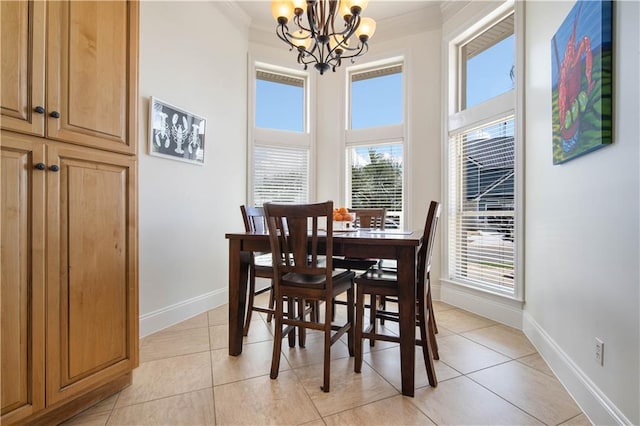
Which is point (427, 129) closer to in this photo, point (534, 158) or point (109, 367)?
point (534, 158)

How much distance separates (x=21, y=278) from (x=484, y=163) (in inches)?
139

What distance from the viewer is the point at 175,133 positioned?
9.17 ft

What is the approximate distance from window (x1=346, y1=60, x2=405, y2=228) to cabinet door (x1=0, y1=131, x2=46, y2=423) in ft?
10.5

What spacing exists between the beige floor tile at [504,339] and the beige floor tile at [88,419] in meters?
2.45

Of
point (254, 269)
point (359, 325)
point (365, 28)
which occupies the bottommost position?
point (359, 325)

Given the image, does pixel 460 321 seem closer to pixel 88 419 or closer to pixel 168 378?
pixel 168 378

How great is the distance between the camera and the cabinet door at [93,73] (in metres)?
1.33

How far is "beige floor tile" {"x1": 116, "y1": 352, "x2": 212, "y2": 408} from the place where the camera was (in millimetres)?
1676

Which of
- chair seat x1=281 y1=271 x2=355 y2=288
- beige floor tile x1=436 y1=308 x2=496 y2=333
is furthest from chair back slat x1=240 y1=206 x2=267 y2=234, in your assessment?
beige floor tile x1=436 y1=308 x2=496 y2=333

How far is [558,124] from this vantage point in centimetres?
193

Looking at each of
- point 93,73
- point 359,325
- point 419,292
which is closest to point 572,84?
point 419,292

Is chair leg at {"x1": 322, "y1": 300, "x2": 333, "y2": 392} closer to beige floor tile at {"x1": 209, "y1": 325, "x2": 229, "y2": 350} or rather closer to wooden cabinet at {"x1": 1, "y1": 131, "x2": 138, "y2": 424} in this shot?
beige floor tile at {"x1": 209, "y1": 325, "x2": 229, "y2": 350}

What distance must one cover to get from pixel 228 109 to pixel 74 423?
3000 millimetres

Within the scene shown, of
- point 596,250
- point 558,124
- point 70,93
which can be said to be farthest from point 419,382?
point 70,93
